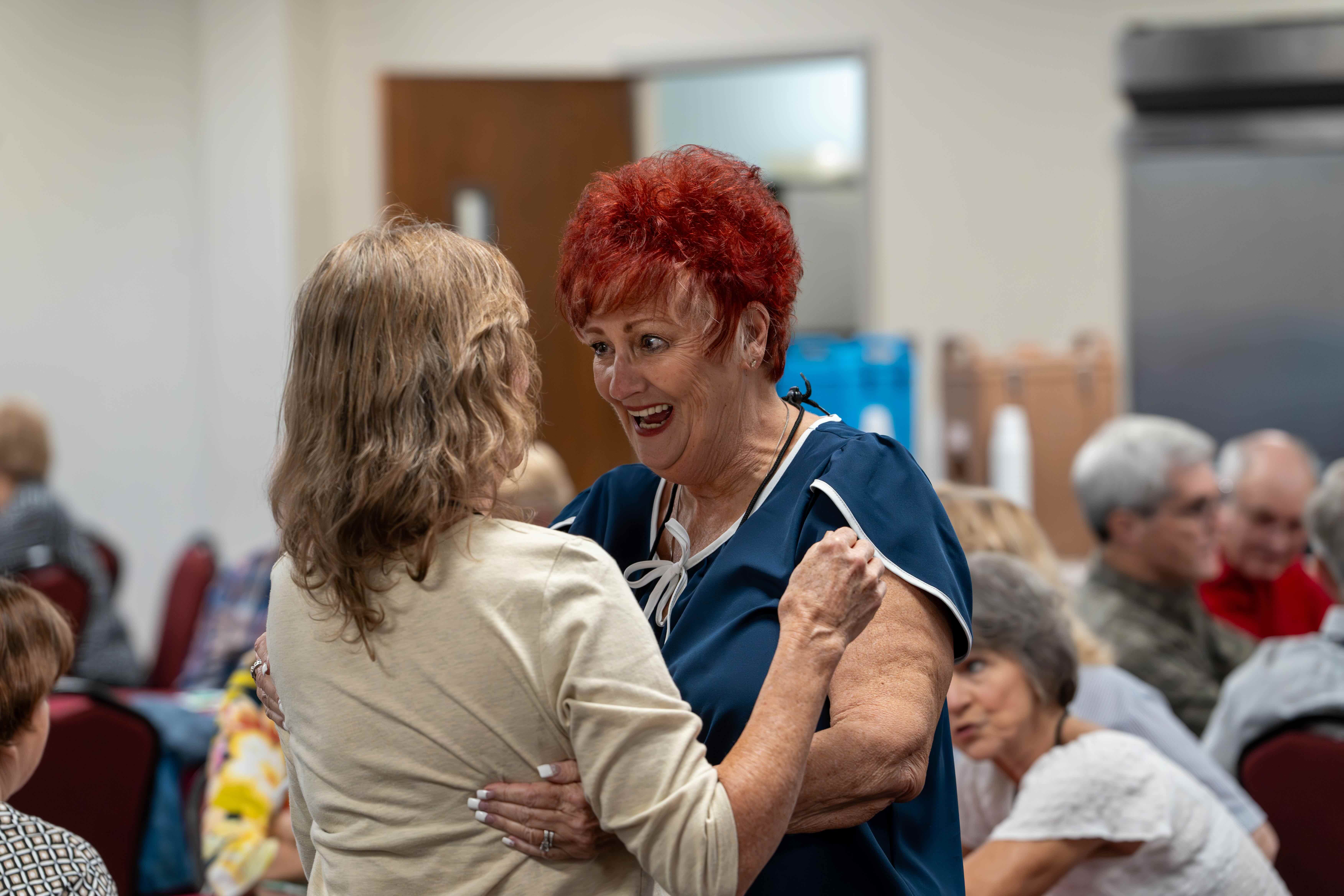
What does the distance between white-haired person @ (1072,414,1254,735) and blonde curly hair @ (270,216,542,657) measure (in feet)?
7.22

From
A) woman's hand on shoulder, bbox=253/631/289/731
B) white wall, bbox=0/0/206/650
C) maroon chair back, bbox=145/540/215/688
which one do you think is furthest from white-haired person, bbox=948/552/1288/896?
white wall, bbox=0/0/206/650

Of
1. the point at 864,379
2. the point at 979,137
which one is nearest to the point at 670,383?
the point at 864,379

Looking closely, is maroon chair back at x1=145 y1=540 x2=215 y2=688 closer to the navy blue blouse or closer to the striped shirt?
the striped shirt

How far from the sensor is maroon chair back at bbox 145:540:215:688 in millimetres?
4652

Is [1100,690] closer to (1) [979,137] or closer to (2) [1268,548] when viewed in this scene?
(2) [1268,548]

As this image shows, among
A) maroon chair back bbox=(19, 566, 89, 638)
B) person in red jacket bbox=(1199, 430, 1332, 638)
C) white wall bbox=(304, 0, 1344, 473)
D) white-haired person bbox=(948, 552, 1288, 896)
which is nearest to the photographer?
white-haired person bbox=(948, 552, 1288, 896)

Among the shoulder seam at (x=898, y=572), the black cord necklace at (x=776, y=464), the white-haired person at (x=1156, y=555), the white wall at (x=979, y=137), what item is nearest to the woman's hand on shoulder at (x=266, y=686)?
the black cord necklace at (x=776, y=464)

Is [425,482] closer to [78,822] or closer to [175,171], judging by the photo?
[78,822]

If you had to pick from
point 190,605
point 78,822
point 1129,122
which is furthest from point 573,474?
point 78,822

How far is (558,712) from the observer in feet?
3.52

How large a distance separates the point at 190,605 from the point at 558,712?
395 cm

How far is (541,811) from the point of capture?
1.09m

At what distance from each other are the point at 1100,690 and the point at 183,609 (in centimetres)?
345

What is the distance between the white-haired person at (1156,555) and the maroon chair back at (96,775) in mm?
2086
